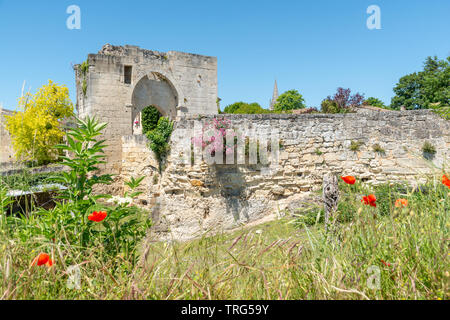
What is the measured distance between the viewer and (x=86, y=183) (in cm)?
252

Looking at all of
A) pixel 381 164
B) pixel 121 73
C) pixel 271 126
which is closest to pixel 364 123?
pixel 381 164

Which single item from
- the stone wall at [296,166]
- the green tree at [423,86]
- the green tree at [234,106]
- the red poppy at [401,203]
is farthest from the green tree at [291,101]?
the red poppy at [401,203]

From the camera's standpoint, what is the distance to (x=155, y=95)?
16.5 metres

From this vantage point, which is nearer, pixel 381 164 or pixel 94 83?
pixel 381 164

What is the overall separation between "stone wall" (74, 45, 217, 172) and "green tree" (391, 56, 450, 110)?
1943 centimetres

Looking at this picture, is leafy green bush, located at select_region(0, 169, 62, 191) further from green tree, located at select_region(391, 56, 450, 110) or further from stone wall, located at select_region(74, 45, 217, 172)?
green tree, located at select_region(391, 56, 450, 110)

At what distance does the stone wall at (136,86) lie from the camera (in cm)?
1346

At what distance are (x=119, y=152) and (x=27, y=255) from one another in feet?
38.6

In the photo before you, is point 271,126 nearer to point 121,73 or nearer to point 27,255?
point 27,255

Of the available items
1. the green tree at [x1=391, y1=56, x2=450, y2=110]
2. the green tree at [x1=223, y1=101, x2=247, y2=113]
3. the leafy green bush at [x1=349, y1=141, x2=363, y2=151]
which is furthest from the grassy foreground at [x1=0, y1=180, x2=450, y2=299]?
the green tree at [x1=223, y1=101, x2=247, y2=113]

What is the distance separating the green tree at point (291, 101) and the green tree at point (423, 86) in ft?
38.2

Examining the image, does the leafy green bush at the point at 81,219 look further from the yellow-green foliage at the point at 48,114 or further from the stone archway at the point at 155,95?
the stone archway at the point at 155,95

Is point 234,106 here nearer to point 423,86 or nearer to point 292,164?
point 423,86

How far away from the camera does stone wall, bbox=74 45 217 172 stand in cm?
1346
